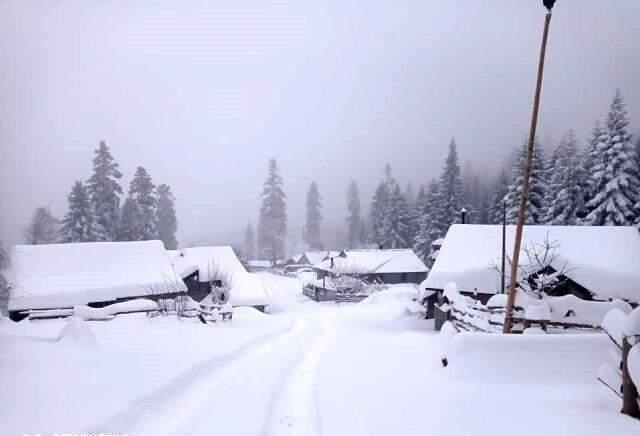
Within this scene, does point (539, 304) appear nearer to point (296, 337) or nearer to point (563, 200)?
point (296, 337)

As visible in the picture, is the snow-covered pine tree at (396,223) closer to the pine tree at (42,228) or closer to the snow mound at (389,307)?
the snow mound at (389,307)

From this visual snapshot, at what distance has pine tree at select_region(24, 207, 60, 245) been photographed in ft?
117

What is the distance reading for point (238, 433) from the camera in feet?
17.6

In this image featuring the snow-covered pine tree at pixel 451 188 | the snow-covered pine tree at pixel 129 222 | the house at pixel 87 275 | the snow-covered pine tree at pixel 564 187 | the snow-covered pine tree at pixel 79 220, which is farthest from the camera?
the snow-covered pine tree at pixel 451 188

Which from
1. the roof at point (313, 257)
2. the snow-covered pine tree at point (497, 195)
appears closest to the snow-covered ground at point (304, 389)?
the snow-covered pine tree at point (497, 195)

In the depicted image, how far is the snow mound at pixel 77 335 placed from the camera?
26.8ft

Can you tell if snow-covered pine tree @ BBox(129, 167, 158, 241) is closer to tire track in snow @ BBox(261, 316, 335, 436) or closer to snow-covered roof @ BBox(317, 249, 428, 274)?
snow-covered roof @ BBox(317, 249, 428, 274)

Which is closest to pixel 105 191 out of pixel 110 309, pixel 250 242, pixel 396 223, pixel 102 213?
pixel 102 213

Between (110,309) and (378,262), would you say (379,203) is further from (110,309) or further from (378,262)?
(110,309)

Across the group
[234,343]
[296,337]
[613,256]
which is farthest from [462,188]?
[234,343]

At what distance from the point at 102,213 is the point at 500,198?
144 feet

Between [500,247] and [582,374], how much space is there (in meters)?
16.1

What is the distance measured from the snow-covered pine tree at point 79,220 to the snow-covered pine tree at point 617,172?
39.7m

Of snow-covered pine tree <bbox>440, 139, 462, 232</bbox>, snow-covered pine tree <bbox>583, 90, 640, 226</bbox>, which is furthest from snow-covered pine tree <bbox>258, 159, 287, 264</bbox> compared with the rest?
snow-covered pine tree <bbox>583, 90, 640, 226</bbox>
